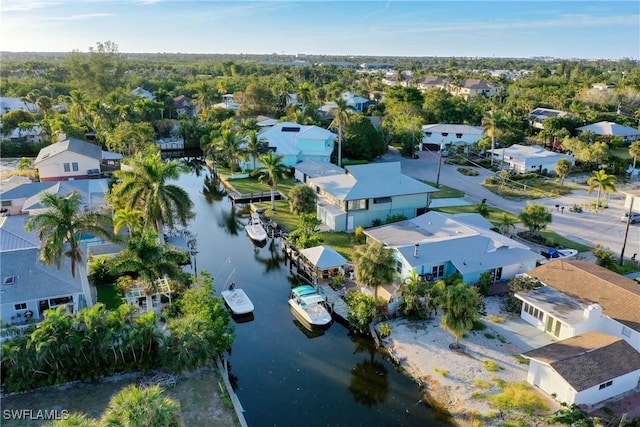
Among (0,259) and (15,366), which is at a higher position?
(0,259)

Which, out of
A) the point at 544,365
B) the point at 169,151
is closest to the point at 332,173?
the point at 544,365

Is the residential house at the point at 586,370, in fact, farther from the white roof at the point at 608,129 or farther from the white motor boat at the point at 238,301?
the white roof at the point at 608,129

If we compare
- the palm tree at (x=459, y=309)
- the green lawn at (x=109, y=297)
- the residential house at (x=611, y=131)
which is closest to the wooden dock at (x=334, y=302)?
the palm tree at (x=459, y=309)

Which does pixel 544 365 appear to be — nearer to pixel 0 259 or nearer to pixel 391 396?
pixel 391 396

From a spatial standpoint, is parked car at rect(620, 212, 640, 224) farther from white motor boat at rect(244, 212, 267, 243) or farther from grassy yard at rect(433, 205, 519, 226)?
white motor boat at rect(244, 212, 267, 243)

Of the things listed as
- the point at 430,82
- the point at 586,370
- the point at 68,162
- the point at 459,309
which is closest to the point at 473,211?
the point at 459,309

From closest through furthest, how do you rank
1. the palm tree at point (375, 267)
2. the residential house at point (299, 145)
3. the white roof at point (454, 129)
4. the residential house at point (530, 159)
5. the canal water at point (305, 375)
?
1. the canal water at point (305, 375)
2. the palm tree at point (375, 267)
3. the residential house at point (530, 159)
4. the residential house at point (299, 145)
5. the white roof at point (454, 129)

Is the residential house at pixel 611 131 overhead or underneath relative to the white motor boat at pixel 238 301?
overhead

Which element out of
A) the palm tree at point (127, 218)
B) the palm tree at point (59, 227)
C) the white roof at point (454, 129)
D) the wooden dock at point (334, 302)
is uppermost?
the white roof at point (454, 129)
